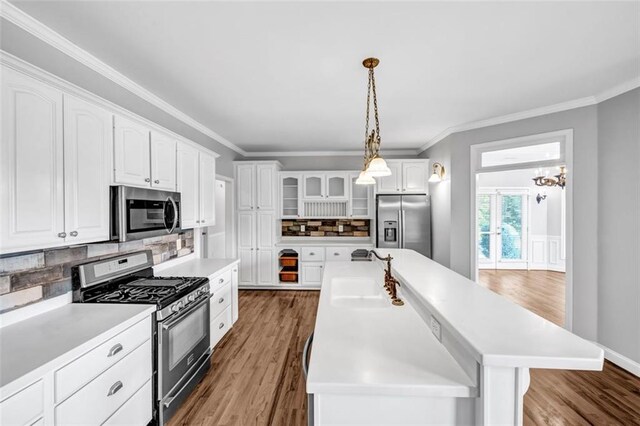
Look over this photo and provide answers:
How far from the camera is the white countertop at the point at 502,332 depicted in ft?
2.95

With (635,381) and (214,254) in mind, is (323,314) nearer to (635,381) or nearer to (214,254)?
(635,381)

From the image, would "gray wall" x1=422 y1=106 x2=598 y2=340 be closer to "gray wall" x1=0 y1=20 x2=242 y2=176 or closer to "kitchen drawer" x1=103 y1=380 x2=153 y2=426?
"kitchen drawer" x1=103 y1=380 x2=153 y2=426

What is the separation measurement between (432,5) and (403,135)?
9.58 ft

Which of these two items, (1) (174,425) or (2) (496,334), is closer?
(2) (496,334)

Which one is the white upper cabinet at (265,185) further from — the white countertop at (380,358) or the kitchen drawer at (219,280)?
the white countertop at (380,358)

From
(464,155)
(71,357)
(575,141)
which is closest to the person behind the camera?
(71,357)

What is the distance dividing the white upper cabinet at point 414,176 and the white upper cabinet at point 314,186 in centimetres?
146

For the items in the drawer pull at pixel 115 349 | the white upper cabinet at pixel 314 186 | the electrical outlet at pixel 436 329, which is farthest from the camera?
the white upper cabinet at pixel 314 186

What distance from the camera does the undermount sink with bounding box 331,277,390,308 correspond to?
210 cm

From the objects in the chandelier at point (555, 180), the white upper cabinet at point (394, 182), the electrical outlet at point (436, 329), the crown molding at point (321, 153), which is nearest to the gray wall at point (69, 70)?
the crown molding at point (321, 153)

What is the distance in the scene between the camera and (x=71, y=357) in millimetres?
1240

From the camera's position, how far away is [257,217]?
4918 millimetres

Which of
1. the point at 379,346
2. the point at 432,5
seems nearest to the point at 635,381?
the point at 379,346

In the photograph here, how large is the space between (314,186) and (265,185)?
928mm
